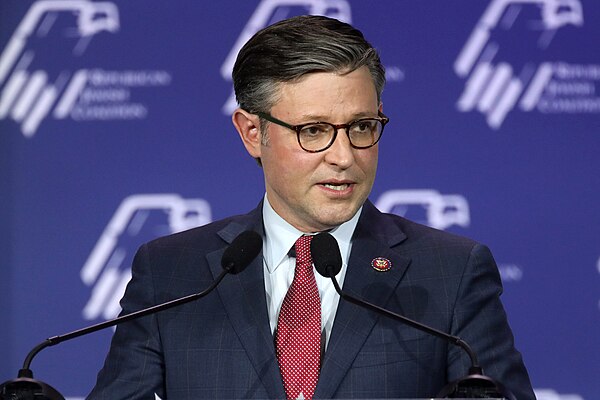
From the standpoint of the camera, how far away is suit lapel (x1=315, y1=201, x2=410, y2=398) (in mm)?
2094

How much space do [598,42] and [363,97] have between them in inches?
57.7

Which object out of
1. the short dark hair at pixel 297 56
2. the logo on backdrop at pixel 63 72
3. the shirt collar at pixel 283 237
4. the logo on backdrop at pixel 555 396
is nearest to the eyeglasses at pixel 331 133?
the short dark hair at pixel 297 56

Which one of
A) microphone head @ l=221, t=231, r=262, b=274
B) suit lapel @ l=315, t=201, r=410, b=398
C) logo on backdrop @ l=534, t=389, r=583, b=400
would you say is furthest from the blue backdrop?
microphone head @ l=221, t=231, r=262, b=274

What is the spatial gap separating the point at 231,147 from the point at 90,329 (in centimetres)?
168

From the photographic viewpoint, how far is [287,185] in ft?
7.34

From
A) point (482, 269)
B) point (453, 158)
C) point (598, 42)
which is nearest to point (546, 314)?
point (453, 158)

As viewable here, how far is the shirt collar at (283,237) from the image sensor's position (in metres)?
2.29

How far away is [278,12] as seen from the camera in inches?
135

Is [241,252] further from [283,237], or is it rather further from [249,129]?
[249,129]

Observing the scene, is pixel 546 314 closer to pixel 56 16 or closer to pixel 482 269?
pixel 482 269

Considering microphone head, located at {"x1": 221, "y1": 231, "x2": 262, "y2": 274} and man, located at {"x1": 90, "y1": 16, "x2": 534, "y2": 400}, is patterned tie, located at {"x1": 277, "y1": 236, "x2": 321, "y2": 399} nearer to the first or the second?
man, located at {"x1": 90, "y1": 16, "x2": 534, "y2": 400}

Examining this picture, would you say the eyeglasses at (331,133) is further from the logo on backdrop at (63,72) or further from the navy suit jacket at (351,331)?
the logo on backdrop at (63,72)

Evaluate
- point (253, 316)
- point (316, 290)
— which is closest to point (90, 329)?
point (253, 316)

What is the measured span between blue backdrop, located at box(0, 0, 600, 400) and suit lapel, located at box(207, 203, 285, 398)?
1172 mm
